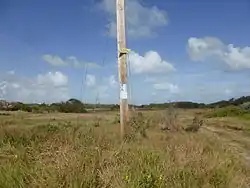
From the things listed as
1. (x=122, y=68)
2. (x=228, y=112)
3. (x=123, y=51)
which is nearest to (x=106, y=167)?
(x=122, y=68)

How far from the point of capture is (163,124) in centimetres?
2172

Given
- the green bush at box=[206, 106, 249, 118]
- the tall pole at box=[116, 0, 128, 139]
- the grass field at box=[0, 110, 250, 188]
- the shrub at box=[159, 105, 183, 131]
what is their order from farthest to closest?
1. the green bush at box=[206, 106, 249, 118]
2. the shrub at box=[159, 105, 183, 131]
3. the tall pole at box=[116, 0, 128, 139]
4. the grass field at box=[0, 110, 250, 188]

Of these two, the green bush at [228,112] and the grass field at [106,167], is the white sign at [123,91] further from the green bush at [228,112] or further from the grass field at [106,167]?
the green bush at [228,112]

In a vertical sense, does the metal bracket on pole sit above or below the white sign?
above

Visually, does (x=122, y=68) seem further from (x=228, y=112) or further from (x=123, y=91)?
(x=228, y=112)

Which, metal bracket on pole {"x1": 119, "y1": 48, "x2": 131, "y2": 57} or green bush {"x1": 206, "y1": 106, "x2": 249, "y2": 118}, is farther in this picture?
green bush {"x1": 206, "y1": 106, "x2": 249, "y2": 118}

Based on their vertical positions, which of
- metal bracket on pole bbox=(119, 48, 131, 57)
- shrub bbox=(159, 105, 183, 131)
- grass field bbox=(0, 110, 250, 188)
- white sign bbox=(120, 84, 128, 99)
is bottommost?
grass field bbox=(0, 110, 250, 188)

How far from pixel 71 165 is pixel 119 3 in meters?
6.47

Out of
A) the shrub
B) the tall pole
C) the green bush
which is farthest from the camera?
the green bush

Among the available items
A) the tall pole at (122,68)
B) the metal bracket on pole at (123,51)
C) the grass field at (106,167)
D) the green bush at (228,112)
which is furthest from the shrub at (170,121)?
the green bush at (228,112)

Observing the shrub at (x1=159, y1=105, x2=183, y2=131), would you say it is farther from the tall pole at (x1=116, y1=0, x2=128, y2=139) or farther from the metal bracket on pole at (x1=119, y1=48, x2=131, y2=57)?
the metal bracket on pole at (x1=119, y1=48, x2=131, y2=57)

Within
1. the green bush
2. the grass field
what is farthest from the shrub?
the green bush

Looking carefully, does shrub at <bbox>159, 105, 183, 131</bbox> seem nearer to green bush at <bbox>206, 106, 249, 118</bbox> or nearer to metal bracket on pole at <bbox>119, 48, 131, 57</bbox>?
metal bracket on pole at <bbox>119, 48, 131, 57</bbox>

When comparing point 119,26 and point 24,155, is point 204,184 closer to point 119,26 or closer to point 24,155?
point 24,155
